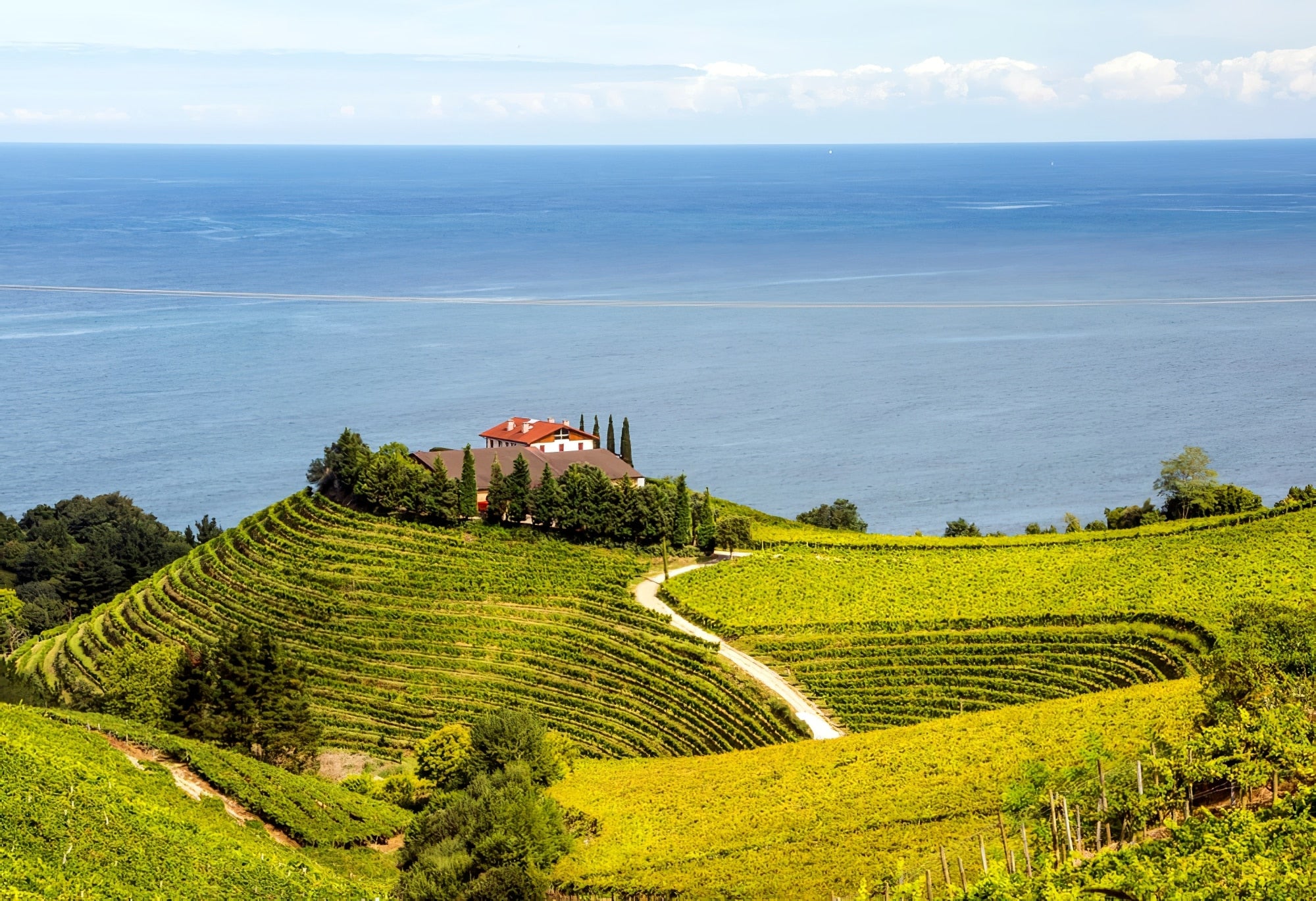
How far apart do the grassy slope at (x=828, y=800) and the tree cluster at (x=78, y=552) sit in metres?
48.7


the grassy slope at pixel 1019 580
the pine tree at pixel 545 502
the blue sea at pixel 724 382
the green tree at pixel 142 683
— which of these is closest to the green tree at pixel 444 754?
the green tree at pixel 142 683

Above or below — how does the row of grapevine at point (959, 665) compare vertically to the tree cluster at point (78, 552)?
below

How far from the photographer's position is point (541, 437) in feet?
257

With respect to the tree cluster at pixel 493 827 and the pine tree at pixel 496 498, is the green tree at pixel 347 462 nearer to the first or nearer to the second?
the pine tree at pixel 496 498

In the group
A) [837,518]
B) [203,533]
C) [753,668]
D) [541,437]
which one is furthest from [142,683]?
[837,518]

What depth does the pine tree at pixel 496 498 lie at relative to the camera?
218 feet

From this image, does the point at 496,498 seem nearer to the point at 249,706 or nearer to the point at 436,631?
the point at 436,631

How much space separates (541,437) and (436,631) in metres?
20.7

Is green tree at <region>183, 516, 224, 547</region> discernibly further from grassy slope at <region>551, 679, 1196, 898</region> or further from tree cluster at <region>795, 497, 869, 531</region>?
grassy slope at <region>551, 679, 1196, 898</region>

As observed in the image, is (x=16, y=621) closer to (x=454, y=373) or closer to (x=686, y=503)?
(x=686, y=503)

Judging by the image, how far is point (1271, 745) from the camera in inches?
Answer: 1166

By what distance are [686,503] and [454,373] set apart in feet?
267

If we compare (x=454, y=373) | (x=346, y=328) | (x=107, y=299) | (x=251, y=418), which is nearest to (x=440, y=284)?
(x=346, y=328)

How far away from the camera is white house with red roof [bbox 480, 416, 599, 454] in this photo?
78.4m
